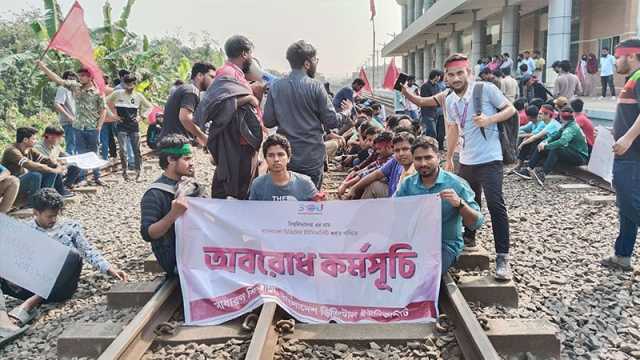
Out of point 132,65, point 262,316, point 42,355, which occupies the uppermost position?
point 132,65

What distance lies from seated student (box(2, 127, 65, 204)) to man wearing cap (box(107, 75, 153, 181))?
2.72 meters

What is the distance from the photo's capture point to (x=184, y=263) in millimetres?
4570

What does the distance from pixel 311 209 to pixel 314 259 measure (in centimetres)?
40

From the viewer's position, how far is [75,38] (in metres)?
9.48

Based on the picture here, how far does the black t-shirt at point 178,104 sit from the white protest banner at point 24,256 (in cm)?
201

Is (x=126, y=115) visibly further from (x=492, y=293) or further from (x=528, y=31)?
(x=528, y=31)

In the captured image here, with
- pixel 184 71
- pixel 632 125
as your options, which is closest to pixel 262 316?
pixel 632 125

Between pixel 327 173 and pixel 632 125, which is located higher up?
pixel 632 125

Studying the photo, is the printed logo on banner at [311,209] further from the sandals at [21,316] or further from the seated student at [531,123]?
the seated student at [531,123]

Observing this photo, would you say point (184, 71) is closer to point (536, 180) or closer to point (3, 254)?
point (536, 180)

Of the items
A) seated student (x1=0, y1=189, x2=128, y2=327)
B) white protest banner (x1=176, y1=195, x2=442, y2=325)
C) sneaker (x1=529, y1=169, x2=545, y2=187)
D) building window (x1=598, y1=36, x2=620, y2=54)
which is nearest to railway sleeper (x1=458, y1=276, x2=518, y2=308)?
white protest banner (x1=176, y1=195, x2=442, y2=325)

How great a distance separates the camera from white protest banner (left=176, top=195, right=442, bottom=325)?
4211 millimetres

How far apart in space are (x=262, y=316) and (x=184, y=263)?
1.01m

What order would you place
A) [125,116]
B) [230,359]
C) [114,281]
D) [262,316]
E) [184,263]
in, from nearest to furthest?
[230,359], [262,316], [184,263], [114,281], [125,116]
